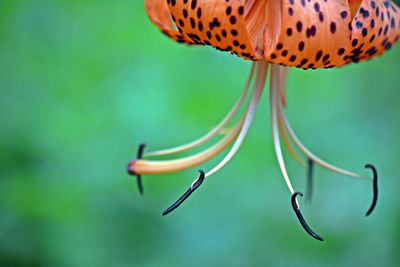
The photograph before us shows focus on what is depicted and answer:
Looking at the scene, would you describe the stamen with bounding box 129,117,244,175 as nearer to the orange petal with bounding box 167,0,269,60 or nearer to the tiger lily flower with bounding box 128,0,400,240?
the tiger lily flower with bounding box 128,0,400,240

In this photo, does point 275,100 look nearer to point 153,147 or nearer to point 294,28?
point 294,28

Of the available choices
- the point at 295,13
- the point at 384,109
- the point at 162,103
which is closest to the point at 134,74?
the point at 162,103

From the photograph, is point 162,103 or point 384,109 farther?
point 384,109

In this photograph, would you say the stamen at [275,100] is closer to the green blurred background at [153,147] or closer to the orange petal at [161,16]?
the orange petal at [161,16]

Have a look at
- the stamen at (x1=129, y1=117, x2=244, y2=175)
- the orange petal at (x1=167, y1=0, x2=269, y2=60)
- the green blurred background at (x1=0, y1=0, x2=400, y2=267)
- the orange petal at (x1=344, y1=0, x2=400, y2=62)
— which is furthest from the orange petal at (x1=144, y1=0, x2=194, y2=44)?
the green blurred background at (x1=0, y1=0, x2=400, y2=267)

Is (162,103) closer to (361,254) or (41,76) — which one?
(41,76)

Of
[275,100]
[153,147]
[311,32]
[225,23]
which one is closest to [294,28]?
[311,32]
